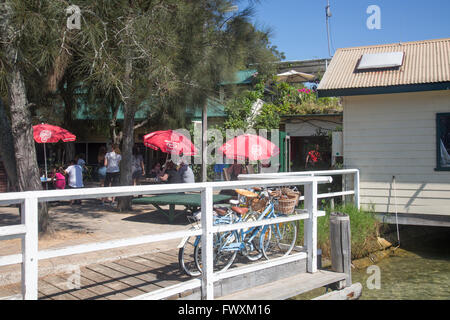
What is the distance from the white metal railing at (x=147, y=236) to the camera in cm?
283

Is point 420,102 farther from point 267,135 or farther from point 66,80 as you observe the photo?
point 66,80

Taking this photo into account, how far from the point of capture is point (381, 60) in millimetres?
9797

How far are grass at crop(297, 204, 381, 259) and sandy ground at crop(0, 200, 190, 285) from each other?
2521mm

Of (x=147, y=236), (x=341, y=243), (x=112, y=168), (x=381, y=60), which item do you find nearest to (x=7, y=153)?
(x=112, y=168)

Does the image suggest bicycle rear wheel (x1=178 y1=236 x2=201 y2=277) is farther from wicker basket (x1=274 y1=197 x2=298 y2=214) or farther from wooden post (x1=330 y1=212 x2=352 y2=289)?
wooden post (x1=330 y1=212 x2=352 y2=289)

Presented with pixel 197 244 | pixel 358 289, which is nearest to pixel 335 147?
pixel 358 289

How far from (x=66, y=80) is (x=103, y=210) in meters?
5.68

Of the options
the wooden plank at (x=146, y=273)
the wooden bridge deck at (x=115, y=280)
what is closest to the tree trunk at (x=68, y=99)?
the wooden plank at (x=146, y=273)

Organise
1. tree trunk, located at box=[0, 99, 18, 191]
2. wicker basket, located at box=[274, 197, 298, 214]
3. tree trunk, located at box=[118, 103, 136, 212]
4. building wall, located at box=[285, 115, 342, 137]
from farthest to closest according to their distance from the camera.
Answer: building wall, located at box=[285, 115, 342, 137]
tree trunk, located at box=[118, 103, 136, 212]
tree trunk, located at box=[0, 99, 18, 191]
wicker basket, located at box=[274, 197, 298, 214]

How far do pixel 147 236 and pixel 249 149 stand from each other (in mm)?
8429

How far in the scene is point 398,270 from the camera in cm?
798

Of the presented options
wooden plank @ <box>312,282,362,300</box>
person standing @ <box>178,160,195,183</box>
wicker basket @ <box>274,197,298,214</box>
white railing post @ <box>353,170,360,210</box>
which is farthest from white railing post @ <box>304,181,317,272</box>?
person standing @ <box>178,160,195,183</box>

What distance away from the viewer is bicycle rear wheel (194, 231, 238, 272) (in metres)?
4.78

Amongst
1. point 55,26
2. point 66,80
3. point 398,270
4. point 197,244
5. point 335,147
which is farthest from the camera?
point 66,80
